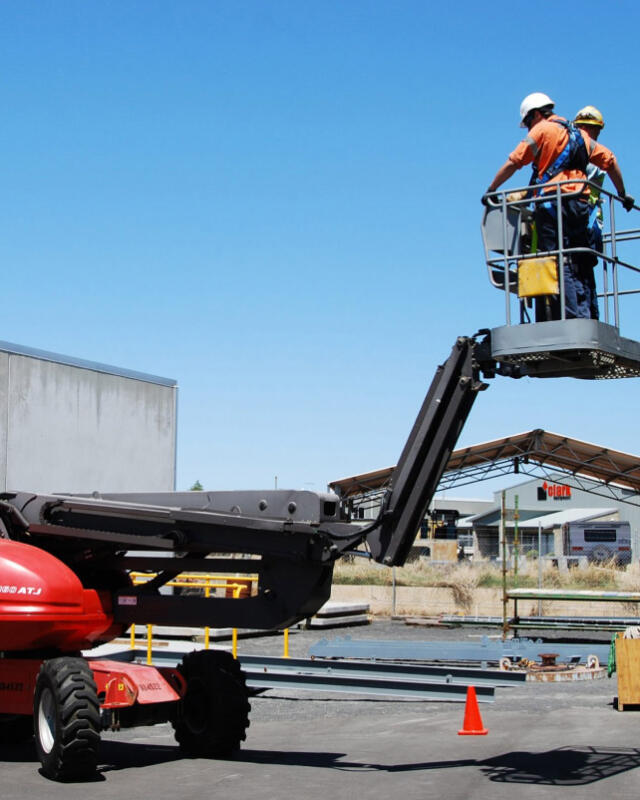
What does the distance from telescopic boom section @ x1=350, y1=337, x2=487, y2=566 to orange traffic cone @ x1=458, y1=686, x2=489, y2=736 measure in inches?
140

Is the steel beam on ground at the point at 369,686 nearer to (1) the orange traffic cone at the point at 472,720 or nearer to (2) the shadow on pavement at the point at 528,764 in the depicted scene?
(1) the orange traffic cone at the point at 472,720

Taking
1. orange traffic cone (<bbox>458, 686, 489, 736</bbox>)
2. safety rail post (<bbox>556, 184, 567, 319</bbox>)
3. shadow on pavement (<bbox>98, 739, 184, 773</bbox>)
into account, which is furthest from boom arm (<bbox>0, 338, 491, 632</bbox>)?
orange traffic cone (<bbox>458, 686, 489, 736</bbox>)

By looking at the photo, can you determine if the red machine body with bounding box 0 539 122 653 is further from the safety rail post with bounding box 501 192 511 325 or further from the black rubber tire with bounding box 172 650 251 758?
the safety rail post with bounding box 501 192 511 325

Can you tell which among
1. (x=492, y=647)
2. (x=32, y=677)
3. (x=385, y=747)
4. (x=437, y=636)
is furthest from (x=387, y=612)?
(x=32, y=677)

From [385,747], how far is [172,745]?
2173mm

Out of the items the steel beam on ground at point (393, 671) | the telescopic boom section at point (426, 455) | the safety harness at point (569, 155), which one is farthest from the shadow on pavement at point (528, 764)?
the steel beam on ground at point (393, 671)

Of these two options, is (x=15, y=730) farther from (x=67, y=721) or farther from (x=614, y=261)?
(x=614, y=261)

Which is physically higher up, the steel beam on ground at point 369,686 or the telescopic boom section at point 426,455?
the telescopic boom section at point 426,455

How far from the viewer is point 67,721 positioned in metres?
9.00

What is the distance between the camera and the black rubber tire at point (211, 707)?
10.2 metres

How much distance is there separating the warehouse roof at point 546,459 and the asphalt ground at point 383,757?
1477 centimetres

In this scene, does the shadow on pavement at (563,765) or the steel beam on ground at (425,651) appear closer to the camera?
the shadow on pavement at (563,765)

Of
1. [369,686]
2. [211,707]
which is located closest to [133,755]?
[211,707]

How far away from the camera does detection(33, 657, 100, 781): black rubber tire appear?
8.99 meters
